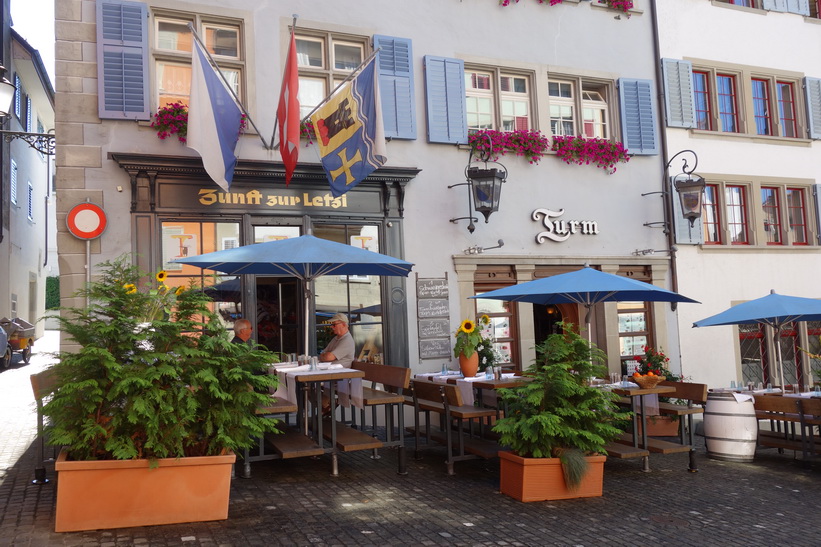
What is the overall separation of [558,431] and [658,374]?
6.10 metres

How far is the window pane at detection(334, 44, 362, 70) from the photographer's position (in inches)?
448

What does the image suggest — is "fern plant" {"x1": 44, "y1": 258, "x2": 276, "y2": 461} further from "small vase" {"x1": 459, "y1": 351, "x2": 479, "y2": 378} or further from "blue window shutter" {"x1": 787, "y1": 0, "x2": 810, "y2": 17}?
"blue window shutter" {"x1": 787, "y1": 0, "x2": 810, "y2": 17}

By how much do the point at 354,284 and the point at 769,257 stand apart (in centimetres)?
824

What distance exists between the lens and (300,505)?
6102 millimetres

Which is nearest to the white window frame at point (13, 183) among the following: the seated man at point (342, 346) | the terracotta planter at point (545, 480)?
the seated man at point (342, 346)

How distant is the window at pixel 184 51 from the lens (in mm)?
10266

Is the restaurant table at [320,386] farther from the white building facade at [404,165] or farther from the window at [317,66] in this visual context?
the window at [317,66]

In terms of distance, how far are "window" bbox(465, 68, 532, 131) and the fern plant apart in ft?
24.4

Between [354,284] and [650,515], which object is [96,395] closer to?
[650,515]

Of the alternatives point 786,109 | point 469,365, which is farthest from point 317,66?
point 786,109

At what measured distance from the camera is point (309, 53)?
36.9 feet

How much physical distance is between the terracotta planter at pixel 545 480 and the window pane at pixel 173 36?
7324 mm

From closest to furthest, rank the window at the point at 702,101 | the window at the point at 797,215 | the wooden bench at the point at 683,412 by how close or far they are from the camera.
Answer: the wooden bench at the point at 683,412
the window at the point at 702,101
the window at the point at 797,215

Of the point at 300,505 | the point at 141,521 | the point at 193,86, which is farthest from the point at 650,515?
the point at 193,86
